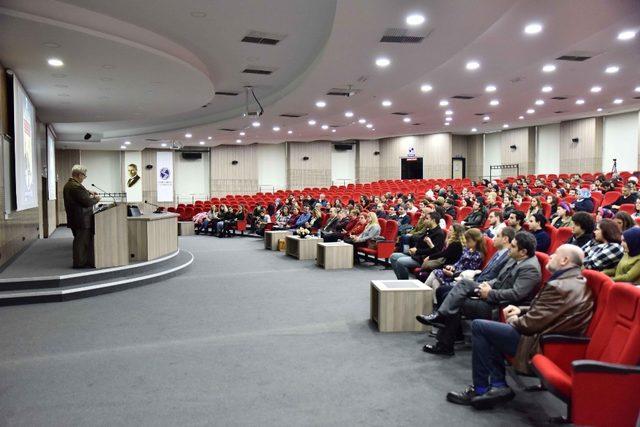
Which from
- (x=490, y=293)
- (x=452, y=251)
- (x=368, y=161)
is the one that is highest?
(x=368, y=161)

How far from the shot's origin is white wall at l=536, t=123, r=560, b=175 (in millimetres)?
19938

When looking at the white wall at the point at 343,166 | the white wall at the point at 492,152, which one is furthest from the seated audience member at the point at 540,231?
the white wall at the point at 343,166

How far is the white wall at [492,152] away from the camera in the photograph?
74.5ft

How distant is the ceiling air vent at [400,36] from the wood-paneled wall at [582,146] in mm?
14298

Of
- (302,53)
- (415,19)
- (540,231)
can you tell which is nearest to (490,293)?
(540,231)

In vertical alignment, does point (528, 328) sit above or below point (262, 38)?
below

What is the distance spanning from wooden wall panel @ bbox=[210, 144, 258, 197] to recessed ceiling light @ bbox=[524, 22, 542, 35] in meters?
17.1

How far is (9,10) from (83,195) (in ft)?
7.77

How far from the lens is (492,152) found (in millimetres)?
23062

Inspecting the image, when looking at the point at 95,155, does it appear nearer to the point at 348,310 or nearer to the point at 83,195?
the point at 83,195

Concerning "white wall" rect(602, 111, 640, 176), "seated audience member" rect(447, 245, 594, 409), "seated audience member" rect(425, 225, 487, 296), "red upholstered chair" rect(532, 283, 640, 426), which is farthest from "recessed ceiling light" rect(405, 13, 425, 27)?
"white wall" rect(602, 111, 640, 176)

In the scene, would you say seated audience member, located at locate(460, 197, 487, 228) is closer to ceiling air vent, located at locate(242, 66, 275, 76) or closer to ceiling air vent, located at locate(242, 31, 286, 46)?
ceiling air vent, located at locate(242, 31, 286, 46)

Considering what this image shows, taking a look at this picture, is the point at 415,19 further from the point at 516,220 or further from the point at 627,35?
the point at 627,35

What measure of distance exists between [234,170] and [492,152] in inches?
506
